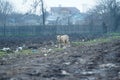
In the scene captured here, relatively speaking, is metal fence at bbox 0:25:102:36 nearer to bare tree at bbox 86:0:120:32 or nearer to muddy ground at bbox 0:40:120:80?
bare tree at bbox 86:0:120:32

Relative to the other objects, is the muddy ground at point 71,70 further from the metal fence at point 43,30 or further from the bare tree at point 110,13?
the bare tree at point 110,13

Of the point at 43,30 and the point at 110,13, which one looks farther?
the point at 110,13

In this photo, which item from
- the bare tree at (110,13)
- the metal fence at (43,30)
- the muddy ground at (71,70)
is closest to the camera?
the muddy ground at (71,70)

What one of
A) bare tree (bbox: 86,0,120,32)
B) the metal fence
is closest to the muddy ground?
the metal fence

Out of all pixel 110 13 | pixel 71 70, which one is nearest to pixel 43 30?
pixel 110 13

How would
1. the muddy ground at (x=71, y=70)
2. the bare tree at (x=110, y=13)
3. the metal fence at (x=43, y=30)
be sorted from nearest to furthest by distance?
the muddy ground at (x=71, y=70)
the metal fence at (x=43, y=30)
the bare tree at (x=110, y=13)

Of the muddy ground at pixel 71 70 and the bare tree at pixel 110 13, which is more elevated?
the bare tree at pixel 110 13

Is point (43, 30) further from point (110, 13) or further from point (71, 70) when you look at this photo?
point (71, 70)

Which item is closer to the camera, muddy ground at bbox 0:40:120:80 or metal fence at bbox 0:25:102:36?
muddy ground at bbox 0:40:120:80

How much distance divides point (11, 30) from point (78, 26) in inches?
382

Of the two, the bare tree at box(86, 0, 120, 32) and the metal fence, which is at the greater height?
the bare tree at box(86, 0, 120, 32)

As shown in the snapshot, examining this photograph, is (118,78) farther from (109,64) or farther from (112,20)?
(112,20)

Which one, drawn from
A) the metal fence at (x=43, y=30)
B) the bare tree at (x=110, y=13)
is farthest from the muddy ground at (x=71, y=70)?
the bare tree at (x=110, y=13)

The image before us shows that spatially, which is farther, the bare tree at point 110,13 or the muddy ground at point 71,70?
the bare tree at point 110,13
